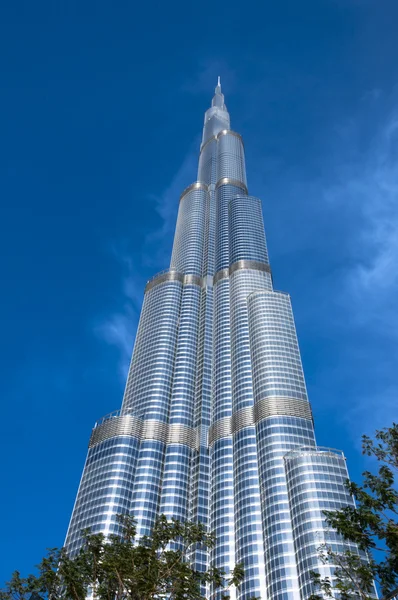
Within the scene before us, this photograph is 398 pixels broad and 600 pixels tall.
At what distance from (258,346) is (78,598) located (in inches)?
6060

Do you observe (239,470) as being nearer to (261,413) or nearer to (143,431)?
(261,413)

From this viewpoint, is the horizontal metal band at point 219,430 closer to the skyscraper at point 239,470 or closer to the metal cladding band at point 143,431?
the skyscraper at point 239,470

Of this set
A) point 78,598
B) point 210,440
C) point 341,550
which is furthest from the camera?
point 210,440

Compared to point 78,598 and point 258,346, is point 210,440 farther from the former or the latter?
point 78,598

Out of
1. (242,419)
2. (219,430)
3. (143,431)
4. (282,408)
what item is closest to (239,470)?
(242,419)

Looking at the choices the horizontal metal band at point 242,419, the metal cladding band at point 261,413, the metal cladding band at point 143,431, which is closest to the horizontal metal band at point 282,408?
the metal cladding band at point 261,413

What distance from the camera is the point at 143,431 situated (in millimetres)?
181000

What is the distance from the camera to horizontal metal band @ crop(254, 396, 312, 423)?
16800 cm

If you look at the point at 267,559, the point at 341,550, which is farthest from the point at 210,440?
the point at 341,550

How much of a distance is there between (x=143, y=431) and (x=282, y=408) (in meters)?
44.6

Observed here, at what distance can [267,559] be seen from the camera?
5374 inches

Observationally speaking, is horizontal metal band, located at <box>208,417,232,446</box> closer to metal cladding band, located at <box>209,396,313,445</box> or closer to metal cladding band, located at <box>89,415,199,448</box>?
metal cladding band, located at <box>209,396,313,445</box>

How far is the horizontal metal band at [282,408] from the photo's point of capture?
551 feet

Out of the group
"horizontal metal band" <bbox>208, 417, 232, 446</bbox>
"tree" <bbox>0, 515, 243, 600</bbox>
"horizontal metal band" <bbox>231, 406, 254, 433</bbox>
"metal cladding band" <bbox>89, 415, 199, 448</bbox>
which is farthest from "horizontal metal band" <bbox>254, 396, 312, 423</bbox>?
"tree" <bbox>0, 515, 243, 600</bbox>
